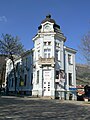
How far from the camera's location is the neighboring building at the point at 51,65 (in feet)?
119

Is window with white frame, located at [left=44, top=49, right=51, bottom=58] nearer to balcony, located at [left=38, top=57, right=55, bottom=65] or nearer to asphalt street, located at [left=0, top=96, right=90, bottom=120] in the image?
balcony, located at [left=38, top=57, right=55, bottom=65]

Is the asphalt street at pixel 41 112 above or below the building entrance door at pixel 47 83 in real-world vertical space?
below

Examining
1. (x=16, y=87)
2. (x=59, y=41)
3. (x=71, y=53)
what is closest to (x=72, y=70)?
(x=71, y=53)

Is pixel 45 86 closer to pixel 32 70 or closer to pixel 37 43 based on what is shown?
pixel 32 70

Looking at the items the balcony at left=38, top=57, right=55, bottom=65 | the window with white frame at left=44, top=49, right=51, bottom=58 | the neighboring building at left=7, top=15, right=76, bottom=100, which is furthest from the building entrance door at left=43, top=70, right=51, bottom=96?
the window with white frame at left=44, top=49, right=51, bottom=58

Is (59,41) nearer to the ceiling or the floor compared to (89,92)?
nearer to the ceiling

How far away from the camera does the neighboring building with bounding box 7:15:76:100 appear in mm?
36312

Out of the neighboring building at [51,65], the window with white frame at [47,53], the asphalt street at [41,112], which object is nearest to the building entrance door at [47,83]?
the neighboring building at [51,65]

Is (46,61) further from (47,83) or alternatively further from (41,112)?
(41,112)

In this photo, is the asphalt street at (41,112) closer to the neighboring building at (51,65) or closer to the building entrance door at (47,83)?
the building entrance door at (47,83)

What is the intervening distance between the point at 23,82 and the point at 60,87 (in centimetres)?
984

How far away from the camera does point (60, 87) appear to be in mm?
37125

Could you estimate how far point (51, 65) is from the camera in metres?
36.2

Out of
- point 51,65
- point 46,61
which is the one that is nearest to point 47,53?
point 46,61
